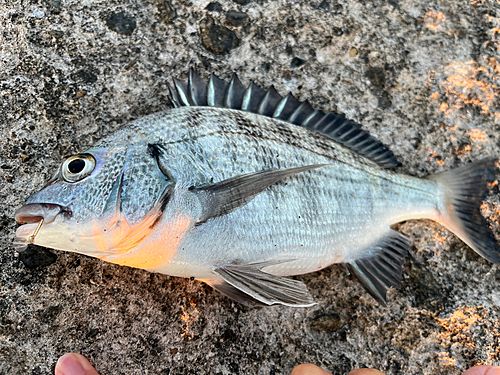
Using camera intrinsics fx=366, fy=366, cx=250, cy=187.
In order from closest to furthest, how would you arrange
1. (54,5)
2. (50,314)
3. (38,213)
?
(38,213) < (50,314) < (54,5)

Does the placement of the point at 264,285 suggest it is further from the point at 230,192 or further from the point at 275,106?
the point at 275,106

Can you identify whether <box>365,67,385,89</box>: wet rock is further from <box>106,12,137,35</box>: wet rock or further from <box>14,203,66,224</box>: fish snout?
<box>14,203,66,224</box>: fish snout

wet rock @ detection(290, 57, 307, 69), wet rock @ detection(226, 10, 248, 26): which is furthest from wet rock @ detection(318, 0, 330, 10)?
wet rock @ detection(226, 10, 248, 26)

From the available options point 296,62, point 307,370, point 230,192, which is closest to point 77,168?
point 230,192

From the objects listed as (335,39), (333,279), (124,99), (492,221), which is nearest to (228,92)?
(124,99)

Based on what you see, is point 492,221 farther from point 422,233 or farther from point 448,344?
point 448,344

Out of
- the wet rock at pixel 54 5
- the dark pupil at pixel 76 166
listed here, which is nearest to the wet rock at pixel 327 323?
the dark pupil at pixel 76 166
